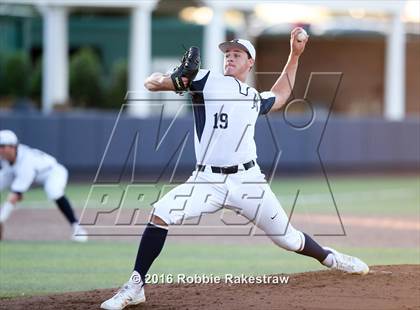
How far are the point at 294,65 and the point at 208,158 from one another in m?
1.27

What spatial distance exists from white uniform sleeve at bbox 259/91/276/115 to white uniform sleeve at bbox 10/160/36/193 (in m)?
6.23

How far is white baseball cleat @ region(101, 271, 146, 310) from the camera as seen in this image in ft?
23.3

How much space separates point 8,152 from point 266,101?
248 inches

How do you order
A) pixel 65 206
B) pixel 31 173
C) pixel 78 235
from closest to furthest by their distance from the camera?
1. pixel 78 235
2. pixel 31 173
3. pixel 65 206

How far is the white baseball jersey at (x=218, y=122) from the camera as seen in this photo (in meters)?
7.38

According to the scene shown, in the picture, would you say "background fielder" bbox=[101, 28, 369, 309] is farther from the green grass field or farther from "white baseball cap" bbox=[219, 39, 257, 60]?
the green grass field

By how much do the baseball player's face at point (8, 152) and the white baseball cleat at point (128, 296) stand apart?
6.35 meters

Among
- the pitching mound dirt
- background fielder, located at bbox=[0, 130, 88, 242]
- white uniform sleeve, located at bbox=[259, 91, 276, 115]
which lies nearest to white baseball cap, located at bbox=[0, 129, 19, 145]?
background fielder, located at bbox=[0, 130, 88, 242]

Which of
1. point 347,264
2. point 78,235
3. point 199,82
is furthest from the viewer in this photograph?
point 78,235

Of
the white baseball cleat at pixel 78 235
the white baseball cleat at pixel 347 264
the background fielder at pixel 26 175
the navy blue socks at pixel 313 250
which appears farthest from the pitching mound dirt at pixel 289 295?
the background fielder at pixel 26 175

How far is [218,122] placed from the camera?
7398 mm

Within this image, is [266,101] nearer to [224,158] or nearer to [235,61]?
[235,61]

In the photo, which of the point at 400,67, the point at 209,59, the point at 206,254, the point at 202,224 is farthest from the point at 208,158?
the point at 400,67

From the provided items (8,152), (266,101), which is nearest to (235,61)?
(266,101)
